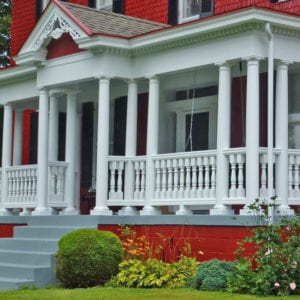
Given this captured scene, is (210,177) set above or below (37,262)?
above

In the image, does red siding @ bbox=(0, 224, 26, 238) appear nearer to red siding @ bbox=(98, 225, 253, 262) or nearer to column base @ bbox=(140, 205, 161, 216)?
red siding @ bbox=(98, 225, 253, 262)

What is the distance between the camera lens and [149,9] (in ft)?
60.4

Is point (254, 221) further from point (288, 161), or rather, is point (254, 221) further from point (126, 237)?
point (126, 237)

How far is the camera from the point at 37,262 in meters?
13.7

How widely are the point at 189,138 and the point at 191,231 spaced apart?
4000 mm

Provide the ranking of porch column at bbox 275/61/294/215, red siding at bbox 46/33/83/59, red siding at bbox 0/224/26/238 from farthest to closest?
red siding at bbox 0/224/26/238 → red siding at bbox 46/33/83/59 → porch column at bbox 275/61/294/215

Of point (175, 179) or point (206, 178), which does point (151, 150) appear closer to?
point (175, 179)

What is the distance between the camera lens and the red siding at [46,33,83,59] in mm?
15559

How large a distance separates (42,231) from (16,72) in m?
4.46

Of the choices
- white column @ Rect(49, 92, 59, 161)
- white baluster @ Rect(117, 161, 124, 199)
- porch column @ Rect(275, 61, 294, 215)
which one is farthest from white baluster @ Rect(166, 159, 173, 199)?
white column @ Rect(49, 92, 59, 161)

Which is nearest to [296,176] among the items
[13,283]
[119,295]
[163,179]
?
[163,179]

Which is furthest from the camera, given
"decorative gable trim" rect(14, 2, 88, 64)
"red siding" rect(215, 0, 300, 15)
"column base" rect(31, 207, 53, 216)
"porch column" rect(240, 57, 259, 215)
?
"column base" rect(31, 207, 53, 216)

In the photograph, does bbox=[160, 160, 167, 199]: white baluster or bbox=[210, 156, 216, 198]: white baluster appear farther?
bbox=[160, 160, 167, 199]: white baluster

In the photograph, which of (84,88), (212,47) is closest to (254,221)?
(212,47)
